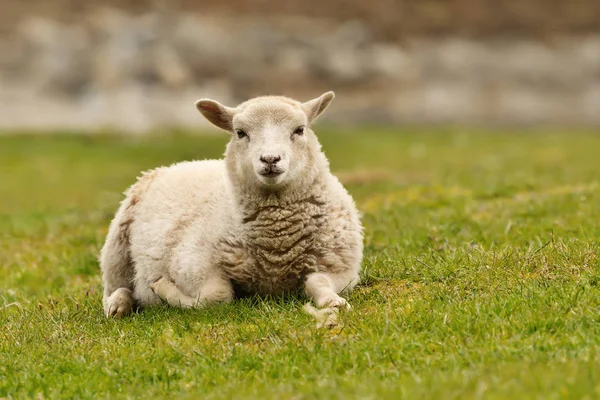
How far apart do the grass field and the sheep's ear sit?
Answer: 136 centimetres

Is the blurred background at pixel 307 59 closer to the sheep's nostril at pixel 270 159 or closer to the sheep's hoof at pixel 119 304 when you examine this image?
the sheep's hoof at pixel 119 304

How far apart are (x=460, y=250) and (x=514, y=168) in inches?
413

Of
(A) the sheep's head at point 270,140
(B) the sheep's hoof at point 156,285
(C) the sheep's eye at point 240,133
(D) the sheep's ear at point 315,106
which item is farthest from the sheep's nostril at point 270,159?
(B) the sheep's hoof at point 156,285

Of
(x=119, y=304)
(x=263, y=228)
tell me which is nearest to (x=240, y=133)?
(x=263, y=228)

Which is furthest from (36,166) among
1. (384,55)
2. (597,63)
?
(597,63)

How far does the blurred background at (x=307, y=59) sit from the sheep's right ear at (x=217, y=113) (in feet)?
78.2

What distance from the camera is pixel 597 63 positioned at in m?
35.1

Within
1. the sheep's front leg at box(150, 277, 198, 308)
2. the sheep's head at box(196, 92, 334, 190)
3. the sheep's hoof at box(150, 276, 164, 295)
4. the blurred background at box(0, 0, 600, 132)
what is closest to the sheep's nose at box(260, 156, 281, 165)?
the sheep's head at box(196, 92, 334, 190)

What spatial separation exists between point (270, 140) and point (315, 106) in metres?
0.73

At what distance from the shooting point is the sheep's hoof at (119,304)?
6773 millimetres

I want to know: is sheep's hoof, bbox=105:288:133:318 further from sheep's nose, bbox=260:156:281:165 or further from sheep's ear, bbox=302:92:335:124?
sheep's ear, bbox=302:92:335:124

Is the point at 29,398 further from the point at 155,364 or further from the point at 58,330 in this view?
the point at 58,330

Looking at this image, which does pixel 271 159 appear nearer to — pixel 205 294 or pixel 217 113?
pixel 217 113

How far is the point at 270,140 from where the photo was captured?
6305 mm
